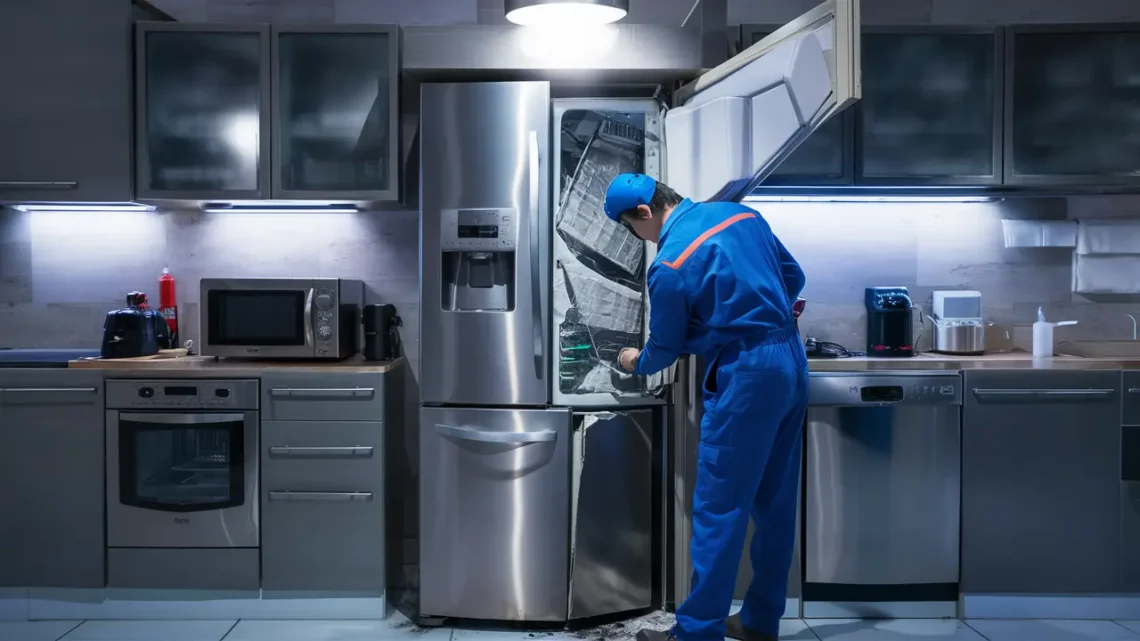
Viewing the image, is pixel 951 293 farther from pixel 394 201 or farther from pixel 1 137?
pixel 1 137

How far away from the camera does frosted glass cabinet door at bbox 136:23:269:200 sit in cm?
335

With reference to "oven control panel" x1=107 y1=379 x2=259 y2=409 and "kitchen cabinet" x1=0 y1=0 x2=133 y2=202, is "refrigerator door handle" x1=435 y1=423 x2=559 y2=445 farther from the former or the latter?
"kitchen cabinet" x1=0 y1=0 x2=133 y2=202

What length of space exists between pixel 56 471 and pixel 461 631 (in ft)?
5.01

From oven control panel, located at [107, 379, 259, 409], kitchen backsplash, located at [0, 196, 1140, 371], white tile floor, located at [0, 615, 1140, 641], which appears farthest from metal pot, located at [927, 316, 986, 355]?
oven control panel, located at [107, 379, 259, 409]

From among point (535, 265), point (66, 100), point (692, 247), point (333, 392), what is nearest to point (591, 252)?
point (535, 265)

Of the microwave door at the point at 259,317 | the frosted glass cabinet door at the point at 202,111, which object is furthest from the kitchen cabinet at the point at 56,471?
the frosted glass cabinet door at the point at 202,111

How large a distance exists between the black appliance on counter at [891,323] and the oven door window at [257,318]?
7.21ft

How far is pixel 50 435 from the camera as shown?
3203 mm

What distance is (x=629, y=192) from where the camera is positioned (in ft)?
8.97

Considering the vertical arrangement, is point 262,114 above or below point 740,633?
above

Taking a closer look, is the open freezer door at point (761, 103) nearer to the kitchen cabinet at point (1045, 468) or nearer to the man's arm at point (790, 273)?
the man's arm at point (790, 273)

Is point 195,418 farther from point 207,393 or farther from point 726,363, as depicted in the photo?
point 726,363

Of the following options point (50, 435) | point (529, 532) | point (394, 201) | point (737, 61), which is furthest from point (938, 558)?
point (50, 435)

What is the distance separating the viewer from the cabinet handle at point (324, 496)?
10.4 feet
